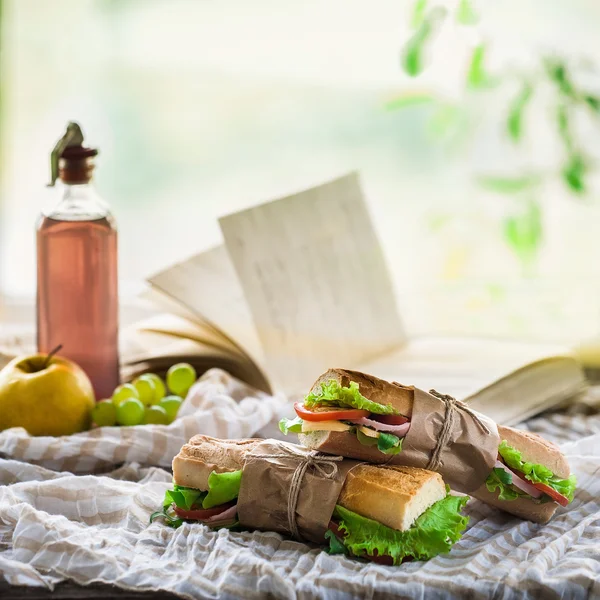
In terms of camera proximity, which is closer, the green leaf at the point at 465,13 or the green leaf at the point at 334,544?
the green leaf at the point at 334,544

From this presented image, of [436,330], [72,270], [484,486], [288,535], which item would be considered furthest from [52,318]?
[436,330]

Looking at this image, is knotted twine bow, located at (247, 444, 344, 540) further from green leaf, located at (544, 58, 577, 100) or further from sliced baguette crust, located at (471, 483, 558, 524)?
green leaf, located at (544, 58, 577, 100)

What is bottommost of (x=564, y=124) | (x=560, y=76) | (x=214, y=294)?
(x=214, y=294)

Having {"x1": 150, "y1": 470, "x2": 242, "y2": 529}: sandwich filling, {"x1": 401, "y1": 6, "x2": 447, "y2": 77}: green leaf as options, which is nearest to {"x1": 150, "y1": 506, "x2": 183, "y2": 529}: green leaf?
{"x1": 150, "y1": 470, "x2": 242, "y2": 529}: sandwich filling

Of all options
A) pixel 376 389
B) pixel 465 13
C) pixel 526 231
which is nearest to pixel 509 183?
pixel 526 231

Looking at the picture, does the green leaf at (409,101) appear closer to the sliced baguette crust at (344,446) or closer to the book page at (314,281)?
the book page at (314,281)

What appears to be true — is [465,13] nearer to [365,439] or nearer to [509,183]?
[509,183]

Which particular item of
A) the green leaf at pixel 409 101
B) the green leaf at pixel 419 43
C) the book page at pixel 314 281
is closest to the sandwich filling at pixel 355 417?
the book page at pixel 314 281

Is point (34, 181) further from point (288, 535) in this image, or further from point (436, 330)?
point (288, 535)
